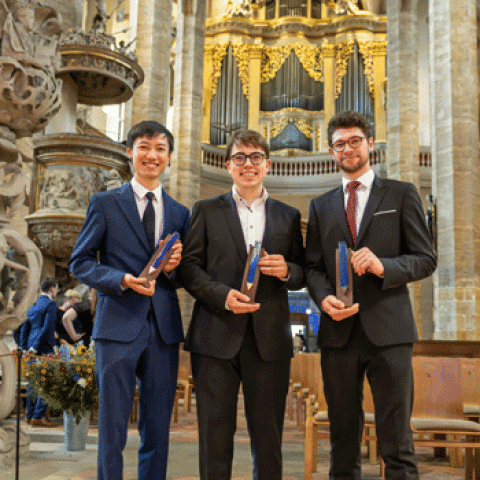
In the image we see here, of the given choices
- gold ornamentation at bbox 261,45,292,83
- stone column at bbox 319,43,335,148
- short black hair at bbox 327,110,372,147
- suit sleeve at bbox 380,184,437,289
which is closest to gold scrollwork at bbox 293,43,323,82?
stone column at bbox 319,43,335,148

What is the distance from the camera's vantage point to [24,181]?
13.4 feet

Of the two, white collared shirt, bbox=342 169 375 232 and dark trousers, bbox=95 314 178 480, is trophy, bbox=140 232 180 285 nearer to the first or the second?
dark trousers, bbox=95 314 178 480

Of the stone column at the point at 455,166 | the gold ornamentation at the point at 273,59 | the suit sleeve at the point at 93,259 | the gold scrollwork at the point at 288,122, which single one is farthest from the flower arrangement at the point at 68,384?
the gold ornamentation at the point at 273,59

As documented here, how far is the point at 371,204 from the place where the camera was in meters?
2.62

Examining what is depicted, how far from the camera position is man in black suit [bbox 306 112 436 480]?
2426 mm

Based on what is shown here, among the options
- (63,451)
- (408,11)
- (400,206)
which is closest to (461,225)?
(408,11)

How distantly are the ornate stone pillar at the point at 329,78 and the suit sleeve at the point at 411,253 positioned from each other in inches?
667

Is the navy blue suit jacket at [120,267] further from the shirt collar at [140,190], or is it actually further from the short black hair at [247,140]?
the short black hair at [247,140]

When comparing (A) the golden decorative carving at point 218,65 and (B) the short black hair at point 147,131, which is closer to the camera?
(B) the short black hair at point 147,131

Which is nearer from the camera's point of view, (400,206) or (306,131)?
(400,206)

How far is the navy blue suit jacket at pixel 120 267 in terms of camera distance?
99.2 inches

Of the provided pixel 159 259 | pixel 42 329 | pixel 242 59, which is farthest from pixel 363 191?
pixel 242 59

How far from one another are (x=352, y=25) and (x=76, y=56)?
43.6 ft

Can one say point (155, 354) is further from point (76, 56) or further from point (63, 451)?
point (76, 56)
